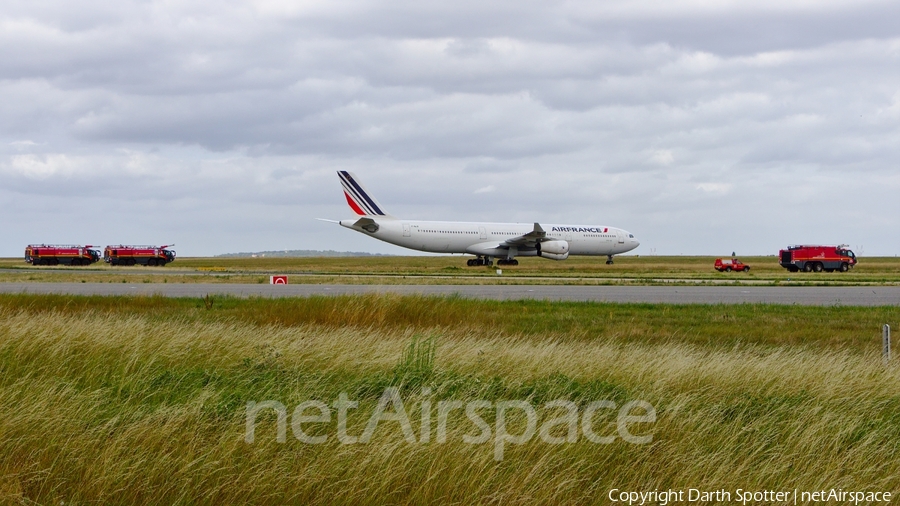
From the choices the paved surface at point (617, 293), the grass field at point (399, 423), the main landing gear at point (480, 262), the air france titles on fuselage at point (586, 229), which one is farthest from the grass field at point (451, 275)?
the grass field at point (399, 423)

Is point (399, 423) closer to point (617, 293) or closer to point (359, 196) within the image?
point (617, 293)

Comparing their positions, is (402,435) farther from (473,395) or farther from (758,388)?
(758,388)

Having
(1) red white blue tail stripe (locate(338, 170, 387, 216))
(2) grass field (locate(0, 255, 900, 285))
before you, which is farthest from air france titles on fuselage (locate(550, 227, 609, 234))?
(1) red white blue tail stripe (locate(338, 170, 387, 216))

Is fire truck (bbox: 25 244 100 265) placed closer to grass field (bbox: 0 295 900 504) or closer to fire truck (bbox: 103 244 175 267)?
fire truck (bbox: 103 244 175 267)

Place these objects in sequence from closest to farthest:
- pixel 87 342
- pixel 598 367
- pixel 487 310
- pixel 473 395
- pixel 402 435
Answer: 1. pixel 402 435
2. pixel 473 395
3. pixel 598 367
4. pixel 87 342
5. pixel 487 310

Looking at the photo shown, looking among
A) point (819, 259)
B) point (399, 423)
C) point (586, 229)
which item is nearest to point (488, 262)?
point (586, 229)

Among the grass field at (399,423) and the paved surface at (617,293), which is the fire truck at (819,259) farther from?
the grass field at (399,423)

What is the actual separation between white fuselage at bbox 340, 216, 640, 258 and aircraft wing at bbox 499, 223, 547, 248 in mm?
447

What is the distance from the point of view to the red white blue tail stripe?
59719 mm

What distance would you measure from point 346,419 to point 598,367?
3.66 metres

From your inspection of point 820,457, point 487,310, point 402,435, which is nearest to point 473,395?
point 402,435

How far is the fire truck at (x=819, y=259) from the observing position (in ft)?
195

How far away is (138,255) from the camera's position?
3014 inches

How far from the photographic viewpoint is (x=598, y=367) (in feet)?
31.2
